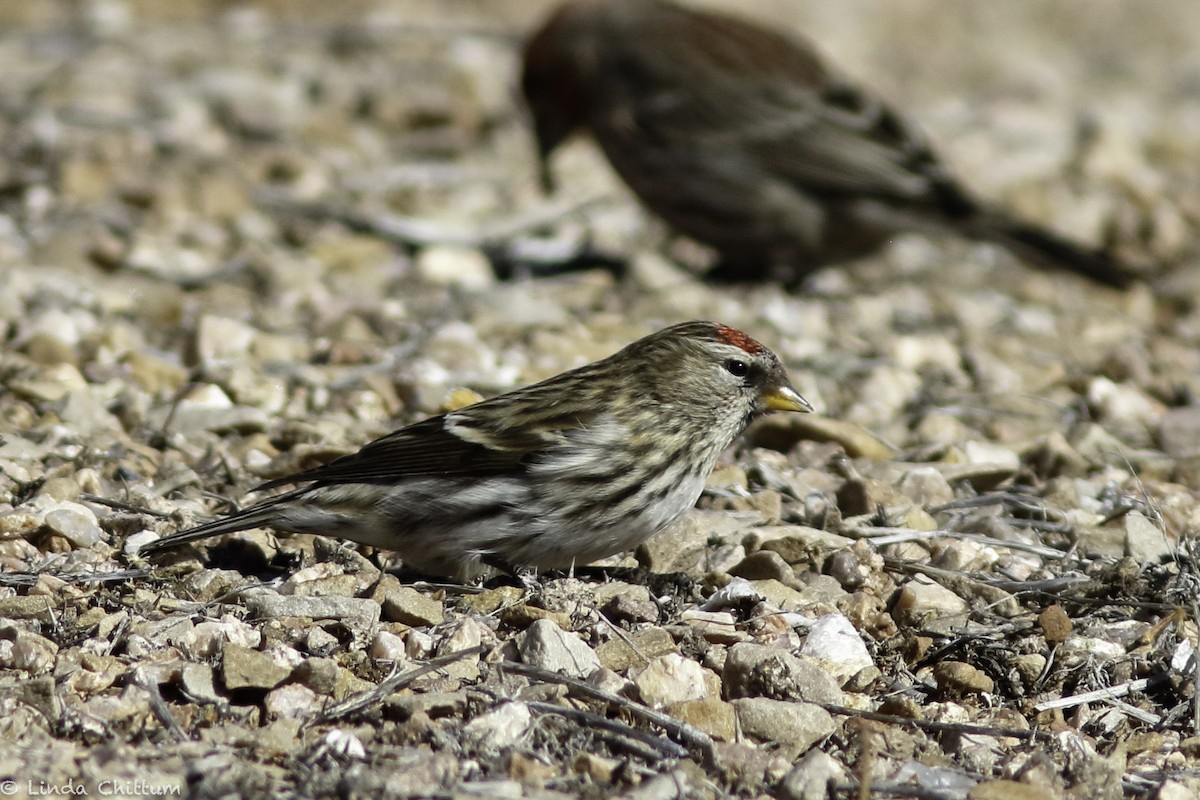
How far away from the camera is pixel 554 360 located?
17.4 ft

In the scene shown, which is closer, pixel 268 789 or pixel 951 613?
pixel 268 789

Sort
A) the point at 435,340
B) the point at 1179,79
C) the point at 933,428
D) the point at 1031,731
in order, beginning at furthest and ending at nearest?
1. the point at 1179,79
2. the point at 435,340
3. the point at 933,428
4. the point at 1031,731

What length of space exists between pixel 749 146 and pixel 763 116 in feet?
0.57

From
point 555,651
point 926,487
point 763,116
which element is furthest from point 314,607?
point 763,116

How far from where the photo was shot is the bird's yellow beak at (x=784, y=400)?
13.4 feet

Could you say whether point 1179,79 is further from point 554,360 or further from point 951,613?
point 951,613

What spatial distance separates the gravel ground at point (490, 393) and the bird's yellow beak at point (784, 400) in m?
0.25

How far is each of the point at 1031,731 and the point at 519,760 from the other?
3.42 ft

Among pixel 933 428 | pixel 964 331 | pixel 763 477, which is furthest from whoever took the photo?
pixel 964 331

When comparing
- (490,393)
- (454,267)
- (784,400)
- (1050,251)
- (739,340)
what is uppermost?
(739,340)

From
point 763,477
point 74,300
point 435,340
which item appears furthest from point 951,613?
point 74,300

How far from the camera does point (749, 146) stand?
718 centimetres

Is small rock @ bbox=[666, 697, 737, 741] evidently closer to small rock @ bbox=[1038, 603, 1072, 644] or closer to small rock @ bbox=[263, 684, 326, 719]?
small rock @ bbox=[263, 684, 326, 719]

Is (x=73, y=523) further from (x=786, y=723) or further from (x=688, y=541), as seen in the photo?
(x=786, y=723)
